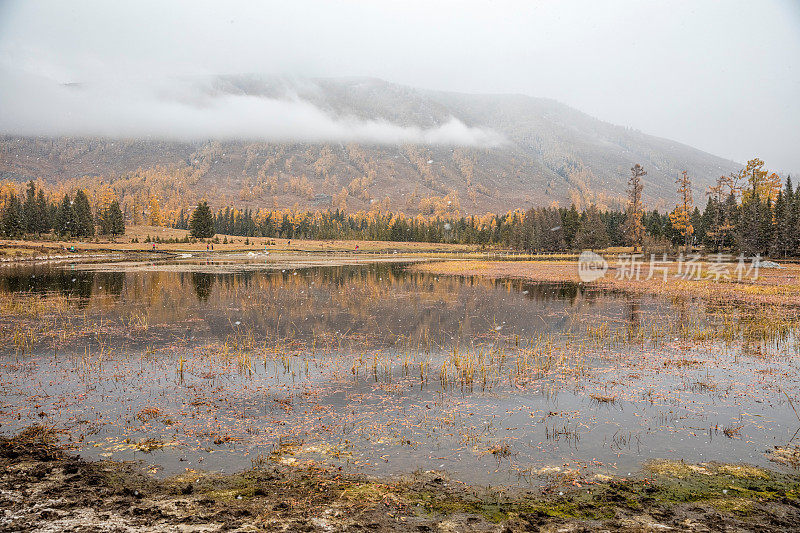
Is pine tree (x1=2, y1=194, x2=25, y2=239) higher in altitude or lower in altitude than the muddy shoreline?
higher

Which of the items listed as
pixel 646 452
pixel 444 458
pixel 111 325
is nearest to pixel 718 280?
pixel 646 452

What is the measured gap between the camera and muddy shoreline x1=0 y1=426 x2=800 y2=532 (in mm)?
6797

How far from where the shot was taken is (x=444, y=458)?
9109 millimetres

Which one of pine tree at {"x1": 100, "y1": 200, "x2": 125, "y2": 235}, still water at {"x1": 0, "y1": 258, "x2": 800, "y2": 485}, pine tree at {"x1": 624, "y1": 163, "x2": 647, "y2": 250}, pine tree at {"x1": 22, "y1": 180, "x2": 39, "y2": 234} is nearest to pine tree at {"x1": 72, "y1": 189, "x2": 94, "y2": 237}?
pine tree at {"x1": 100, "y1": 200, "x2": 125, "y2": 235}

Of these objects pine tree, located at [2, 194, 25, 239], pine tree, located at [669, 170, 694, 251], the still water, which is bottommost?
the still water

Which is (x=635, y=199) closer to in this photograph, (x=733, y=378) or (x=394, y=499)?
(x=733, y=378)

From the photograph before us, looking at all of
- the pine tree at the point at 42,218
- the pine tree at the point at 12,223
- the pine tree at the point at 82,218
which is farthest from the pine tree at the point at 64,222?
the pine tree at the point at 12,223

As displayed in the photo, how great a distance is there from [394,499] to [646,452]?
5.56m

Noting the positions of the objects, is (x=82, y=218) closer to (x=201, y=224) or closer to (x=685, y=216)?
(x=201, y=224)

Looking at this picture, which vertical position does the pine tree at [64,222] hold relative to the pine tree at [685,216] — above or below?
below

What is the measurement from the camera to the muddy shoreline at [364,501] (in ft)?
22.3

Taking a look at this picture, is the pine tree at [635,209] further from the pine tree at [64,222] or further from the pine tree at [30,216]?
the pine tree at [30,216]

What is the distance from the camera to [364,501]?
293 inches

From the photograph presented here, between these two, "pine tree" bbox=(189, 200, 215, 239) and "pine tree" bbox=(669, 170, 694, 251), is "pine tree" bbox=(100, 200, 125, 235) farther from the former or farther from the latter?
"pine tree" bbox=(669, 170, 694, 251)
